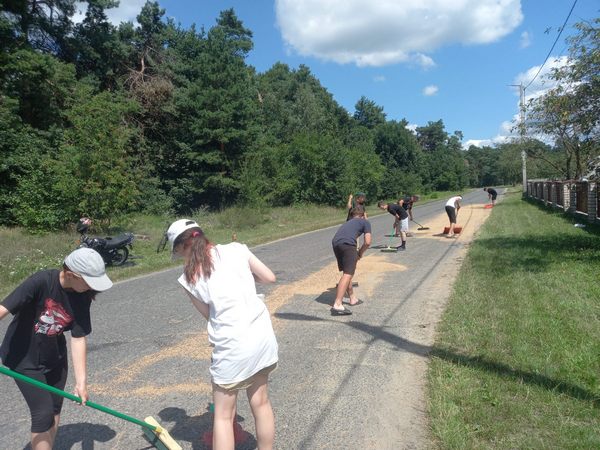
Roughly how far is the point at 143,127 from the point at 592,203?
A: 2795cm

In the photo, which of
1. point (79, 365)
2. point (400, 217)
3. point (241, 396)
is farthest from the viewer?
point (400, 217)

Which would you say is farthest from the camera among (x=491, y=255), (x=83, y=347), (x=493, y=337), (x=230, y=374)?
(x=491, y=255)

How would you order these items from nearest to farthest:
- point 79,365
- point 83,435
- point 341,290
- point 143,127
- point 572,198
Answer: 1. point 79,365
2. point 83,435
3. point 341,290
4. point 572,198
5. point 143,127

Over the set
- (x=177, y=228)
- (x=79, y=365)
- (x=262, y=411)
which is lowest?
(x=262, y=411)

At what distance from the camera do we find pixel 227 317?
2734mm

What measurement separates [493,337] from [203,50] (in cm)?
3394

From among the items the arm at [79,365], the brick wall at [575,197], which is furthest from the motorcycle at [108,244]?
the brick wall at [575,197]

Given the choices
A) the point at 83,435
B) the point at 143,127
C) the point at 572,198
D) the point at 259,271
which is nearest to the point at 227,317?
the point at 259,271

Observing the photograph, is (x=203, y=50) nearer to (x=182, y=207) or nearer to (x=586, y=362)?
(x=182, y=207)

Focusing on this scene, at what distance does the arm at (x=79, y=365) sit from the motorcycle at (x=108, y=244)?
9.62 m

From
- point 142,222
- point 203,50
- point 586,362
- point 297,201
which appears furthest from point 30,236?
point 297,201

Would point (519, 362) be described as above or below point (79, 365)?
below

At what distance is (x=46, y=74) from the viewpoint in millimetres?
23219

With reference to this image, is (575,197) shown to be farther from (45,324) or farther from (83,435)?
(45,324)
